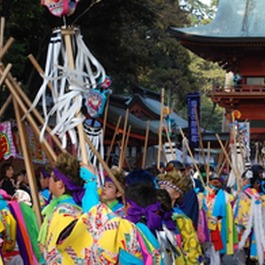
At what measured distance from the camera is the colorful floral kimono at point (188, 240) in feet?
23.1

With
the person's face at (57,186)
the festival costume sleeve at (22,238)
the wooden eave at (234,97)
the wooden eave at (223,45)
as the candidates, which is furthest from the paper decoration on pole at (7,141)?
the wooden eave at (234,97)

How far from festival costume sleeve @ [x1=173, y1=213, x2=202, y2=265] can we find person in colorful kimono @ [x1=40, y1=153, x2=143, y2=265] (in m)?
1.76

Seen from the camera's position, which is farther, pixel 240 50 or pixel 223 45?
pixel 240 50

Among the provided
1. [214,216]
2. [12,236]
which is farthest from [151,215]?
[214,216]

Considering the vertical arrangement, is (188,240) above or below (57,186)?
below

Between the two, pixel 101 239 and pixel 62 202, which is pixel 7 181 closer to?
pixel 62 202

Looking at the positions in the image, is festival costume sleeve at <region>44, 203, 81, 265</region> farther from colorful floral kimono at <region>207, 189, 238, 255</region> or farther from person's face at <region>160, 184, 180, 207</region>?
colorful floral kimono at <region>207, 189, 238, 255</region>

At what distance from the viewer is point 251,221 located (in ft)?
42.2

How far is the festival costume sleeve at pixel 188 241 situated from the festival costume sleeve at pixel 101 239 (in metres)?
1.80

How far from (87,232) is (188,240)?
2068mm

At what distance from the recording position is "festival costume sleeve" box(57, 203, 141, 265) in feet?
16.8

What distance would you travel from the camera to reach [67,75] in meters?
6.64

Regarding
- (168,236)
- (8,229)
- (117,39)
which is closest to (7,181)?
(8,229)

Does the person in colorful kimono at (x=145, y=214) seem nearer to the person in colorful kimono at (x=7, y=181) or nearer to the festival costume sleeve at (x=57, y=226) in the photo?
the festival costume sleeve at (x=57, y=226)
